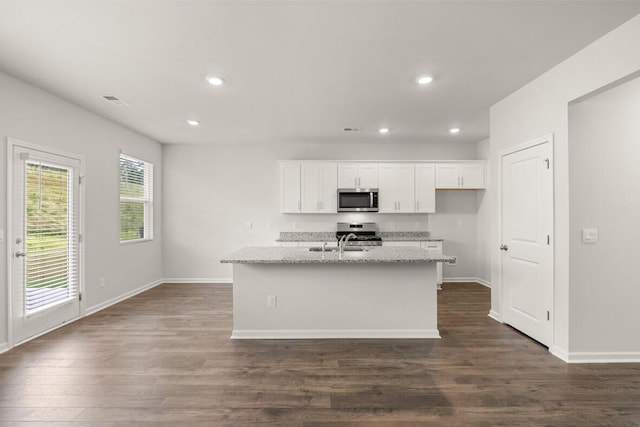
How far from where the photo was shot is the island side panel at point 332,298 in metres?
3.30

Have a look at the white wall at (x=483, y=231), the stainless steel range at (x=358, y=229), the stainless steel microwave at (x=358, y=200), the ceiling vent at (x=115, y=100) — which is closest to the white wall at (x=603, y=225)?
the white wall at (x=483, y=231)

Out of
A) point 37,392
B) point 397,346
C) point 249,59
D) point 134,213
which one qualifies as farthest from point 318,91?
point 134,213

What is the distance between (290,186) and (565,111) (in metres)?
3.90

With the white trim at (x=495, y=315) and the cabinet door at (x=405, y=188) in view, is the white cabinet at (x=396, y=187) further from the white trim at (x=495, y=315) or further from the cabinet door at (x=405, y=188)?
the white trim at (x=495, y=315)

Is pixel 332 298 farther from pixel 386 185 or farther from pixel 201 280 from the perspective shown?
pixel 201 280

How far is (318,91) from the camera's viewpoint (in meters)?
3.38

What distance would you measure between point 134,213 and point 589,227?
5.95 metres

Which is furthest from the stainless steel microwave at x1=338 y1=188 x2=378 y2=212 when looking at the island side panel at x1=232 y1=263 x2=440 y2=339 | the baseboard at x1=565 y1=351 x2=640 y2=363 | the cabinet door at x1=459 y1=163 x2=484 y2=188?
the baseboard at x1=565 y1=351 x2=640 y2=363

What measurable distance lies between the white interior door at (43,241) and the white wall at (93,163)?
0.12 meters

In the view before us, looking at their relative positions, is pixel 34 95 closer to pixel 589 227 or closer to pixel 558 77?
pixel 558 77

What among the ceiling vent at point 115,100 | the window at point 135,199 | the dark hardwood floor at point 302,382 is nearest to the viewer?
the dark hardwood floor at point 302,382

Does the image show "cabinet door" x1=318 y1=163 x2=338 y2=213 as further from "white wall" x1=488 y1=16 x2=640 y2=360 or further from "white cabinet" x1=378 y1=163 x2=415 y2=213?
"white wall" x1=488 y1=16 x2=640 y2=360

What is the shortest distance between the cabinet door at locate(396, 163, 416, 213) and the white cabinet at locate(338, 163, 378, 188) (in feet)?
1.39

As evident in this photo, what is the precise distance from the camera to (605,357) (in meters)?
2.68
